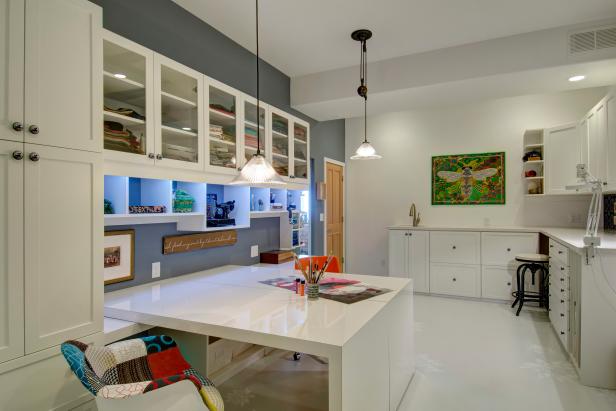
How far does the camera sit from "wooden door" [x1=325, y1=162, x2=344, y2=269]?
5.59 metres

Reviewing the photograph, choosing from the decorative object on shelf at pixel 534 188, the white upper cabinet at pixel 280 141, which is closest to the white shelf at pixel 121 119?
the white upper cabinet at pixel 280 141

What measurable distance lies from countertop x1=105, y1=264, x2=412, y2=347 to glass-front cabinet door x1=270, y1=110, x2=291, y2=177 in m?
1.20

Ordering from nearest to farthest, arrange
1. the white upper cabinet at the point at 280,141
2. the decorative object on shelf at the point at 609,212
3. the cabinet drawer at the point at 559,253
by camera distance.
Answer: the cabinet drawer at the point at 559,253
the white upper cabinet at the point at 280,141
the decorative object on shelf at the point at 609,212

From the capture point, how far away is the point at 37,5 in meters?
1.43

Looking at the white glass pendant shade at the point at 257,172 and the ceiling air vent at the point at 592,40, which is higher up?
the ceiling air vent at the point at 592,40

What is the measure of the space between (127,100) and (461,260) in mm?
4513

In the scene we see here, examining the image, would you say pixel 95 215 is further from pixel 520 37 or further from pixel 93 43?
pixel 520 37

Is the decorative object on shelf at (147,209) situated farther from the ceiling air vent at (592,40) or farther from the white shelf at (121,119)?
the ceiling air vent at (592,40)

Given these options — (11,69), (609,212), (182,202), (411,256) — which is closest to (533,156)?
(609,212)

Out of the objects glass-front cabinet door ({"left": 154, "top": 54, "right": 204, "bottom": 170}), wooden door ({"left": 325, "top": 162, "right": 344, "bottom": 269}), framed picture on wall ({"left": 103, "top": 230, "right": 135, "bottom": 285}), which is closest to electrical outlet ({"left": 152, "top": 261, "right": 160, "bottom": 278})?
framed picture on wall ({"left": 103, "top": 230, "right": 135, "bottom": 285})

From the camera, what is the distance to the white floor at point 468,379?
2.40m

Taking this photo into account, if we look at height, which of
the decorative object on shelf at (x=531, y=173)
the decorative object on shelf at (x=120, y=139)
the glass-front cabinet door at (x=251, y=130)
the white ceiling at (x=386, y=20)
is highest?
the white ceiling at (x=386, y=20)

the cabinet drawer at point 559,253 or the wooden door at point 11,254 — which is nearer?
the wooden door at point 11,254

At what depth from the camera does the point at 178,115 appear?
2359 millimetres
